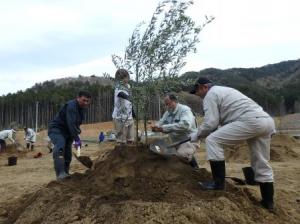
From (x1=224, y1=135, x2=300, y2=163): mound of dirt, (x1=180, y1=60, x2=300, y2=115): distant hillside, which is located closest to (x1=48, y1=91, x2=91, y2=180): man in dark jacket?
(x1=224, y1=135, x2=300, y2=163): mound of dirt

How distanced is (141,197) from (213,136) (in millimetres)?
1135

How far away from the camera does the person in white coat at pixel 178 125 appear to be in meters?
7.83

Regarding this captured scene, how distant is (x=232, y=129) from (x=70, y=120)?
2934 millimetres

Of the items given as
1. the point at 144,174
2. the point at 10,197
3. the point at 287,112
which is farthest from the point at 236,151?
the point at 287,112

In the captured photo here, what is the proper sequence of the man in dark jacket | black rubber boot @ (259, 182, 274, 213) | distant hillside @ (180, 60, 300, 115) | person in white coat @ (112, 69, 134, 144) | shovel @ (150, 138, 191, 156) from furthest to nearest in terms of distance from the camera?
distant hillside @ (180, 60, 300, 115)
the man in dark jacket
person in white coat @ (112, 69, 134, 144)
shovel @ (150, 138, 191, 156)
black rubber boot @ (259, 182, 274, 213)

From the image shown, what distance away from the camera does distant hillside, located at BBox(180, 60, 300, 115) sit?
63344mm

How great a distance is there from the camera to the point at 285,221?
231 inches

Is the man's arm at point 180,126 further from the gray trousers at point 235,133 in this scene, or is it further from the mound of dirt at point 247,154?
the mound of dirt at point 247,154

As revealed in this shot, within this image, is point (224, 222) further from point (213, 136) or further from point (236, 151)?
point (236, 151)

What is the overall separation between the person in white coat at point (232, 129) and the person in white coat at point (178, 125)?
62.3 inches

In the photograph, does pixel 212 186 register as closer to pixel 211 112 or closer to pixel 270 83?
pixel 211 112

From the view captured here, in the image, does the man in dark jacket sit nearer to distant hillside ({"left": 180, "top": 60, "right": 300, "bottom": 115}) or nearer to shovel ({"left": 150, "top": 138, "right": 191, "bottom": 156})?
shovel ({"left": 150, "top": 138, "right": 191, "bottom": 156})

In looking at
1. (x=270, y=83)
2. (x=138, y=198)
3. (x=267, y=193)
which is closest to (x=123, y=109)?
(x=138, y=198)

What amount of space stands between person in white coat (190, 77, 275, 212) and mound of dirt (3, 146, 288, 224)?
26 cm
